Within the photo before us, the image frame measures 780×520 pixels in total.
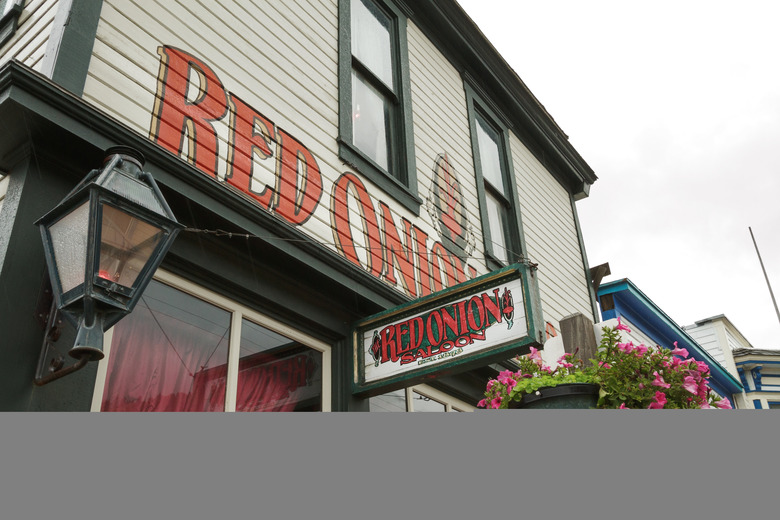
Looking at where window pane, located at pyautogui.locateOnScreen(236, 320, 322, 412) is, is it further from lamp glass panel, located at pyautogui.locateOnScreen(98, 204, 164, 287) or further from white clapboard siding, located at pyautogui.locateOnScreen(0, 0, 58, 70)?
white clapboard siding, located at pyautogui.locateOnScreen(0, 0, 58, 70)

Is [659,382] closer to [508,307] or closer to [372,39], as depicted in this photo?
[508,307]

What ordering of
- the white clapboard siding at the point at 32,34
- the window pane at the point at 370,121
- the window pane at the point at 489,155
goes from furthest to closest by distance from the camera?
the window pane at the point at 489,155
the window pane at the point at 370,121
the white clapboard siding at the point at 32,34

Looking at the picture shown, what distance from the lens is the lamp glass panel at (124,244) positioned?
2.77 m

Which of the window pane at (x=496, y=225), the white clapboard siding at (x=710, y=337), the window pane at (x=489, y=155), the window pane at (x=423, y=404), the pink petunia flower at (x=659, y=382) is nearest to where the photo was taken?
the pink petunia flower at (x=659, y=382)

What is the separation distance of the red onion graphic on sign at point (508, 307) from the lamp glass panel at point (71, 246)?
8.41 feet

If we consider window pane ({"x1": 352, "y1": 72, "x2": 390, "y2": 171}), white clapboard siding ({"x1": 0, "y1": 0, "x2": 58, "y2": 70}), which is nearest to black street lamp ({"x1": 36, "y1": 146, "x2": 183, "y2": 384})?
white clapboard siding ({"x1": 0, "y1": 0, "x2": 58, "y2": 70})

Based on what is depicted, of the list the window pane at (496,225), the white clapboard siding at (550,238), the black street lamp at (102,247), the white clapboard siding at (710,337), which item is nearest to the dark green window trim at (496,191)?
the window pane at (496,225)

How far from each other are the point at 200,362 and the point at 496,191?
5654 millimetres

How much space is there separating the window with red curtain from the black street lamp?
72cm

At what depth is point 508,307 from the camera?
4363mm

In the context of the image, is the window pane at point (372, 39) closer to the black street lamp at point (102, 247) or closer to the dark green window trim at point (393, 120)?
the dark green window trim at point (393, 120)

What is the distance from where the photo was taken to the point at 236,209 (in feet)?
14.2

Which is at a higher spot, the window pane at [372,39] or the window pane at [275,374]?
the window pane at [372,39]

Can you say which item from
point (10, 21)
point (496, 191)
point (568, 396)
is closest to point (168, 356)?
point (568, 396)
